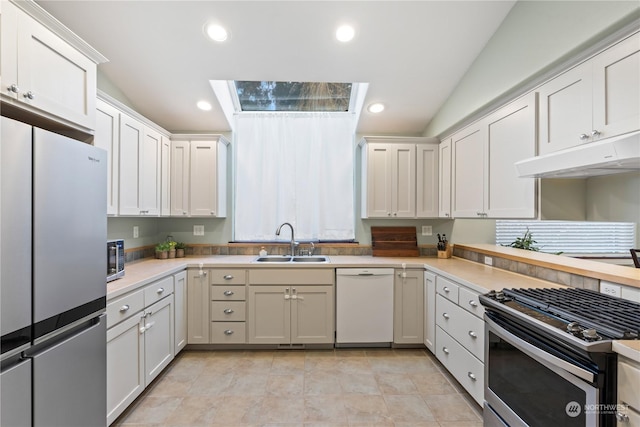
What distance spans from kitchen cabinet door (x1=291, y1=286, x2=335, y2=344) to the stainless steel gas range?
1463 mm

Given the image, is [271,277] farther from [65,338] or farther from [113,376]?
[65,338]

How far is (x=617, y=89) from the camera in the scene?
1.35 m

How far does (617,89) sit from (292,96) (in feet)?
8.91

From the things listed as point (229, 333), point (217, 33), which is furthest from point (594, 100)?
point (229, 333)

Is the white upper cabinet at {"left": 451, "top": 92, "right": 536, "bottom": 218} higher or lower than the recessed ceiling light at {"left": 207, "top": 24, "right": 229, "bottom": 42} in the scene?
lower

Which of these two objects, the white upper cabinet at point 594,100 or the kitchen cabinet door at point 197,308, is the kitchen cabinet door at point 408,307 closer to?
the white upper cabinet at point 594,100

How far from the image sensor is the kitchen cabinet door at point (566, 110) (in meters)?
1.49

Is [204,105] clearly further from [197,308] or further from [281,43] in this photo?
[197,308]

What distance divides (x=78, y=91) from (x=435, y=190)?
3.15 meters

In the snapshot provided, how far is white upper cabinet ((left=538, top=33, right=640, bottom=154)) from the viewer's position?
4.25ft

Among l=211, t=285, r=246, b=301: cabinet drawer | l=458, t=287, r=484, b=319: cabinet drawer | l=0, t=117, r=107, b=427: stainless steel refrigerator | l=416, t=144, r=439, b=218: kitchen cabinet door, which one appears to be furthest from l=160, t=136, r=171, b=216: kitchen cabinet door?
l=458, t=287, r=484, b=319: cabinet drawer

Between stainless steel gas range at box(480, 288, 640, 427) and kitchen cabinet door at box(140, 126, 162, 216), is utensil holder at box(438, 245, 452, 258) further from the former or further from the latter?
kitchen cabinet door at box(140, 126, 162, 216)

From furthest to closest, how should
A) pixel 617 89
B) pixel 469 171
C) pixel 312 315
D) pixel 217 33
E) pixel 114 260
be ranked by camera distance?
pixel 312 315 → pixel 469 171 → pixel 217 33 → pixel 114 260 → pixel 617 89

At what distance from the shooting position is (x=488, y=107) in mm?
2326
